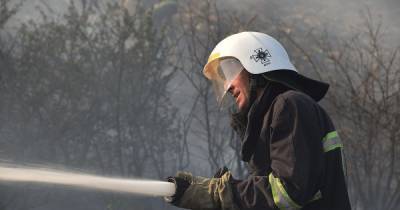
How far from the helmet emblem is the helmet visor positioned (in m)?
0.11

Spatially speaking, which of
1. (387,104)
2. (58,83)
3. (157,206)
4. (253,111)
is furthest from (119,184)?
(157,206)

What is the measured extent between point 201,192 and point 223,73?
2.05 ft

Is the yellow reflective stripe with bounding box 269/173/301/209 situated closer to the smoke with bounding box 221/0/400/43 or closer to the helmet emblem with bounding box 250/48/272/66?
the helmet emblem with bounding box 250/48/272/66

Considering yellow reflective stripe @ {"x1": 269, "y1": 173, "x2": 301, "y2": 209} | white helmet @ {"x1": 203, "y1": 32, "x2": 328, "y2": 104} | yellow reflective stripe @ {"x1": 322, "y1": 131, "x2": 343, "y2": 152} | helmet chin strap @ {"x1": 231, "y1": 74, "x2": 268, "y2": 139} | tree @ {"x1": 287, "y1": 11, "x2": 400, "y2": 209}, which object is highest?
white helmet @ {"x1": 203, "y1": 32, "x2": 328, "y2": 104}

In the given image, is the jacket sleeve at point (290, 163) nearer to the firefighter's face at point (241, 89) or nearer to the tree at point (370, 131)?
the firefighter's face at point (241, 89)

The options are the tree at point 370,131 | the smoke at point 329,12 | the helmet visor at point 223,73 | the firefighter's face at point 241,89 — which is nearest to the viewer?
the firefighter's face at point 241,89

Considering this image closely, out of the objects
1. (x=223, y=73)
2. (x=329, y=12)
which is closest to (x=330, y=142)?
(x=223, y=73)

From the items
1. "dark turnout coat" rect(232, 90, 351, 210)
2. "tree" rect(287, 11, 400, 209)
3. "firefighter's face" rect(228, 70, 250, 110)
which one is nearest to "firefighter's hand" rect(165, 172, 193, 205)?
"dark turnout coat" rect(232, 90, 351, 210)

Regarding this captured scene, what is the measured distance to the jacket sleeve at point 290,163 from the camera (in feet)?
6.92

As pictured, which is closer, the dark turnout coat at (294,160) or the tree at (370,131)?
the dark turnout coat at (294,160)

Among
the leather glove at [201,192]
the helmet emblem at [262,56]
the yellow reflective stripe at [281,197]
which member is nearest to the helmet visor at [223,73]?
the helmet emblem at [262,56]

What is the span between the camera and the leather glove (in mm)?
2385

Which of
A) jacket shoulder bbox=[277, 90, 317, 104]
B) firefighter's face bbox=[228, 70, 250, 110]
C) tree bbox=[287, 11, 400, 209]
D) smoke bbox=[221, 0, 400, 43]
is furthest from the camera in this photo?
smoke bbox=[221, 0, 400, 43]

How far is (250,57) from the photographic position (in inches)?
98.4
